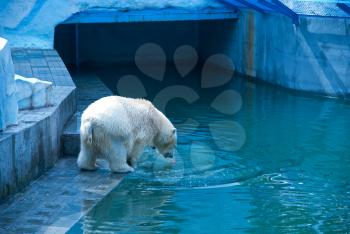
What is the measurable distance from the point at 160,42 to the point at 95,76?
4274 mm

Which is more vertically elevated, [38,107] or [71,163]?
[38,107]

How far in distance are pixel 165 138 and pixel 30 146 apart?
5.70ft

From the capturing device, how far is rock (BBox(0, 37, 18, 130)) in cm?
712

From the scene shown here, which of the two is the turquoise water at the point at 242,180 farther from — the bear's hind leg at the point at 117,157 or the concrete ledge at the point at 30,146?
the concrete ledge at the point at 30,146

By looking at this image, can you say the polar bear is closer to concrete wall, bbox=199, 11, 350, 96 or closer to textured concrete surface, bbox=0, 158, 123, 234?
textured concrete surface, bbox=0, 158, 123, 234

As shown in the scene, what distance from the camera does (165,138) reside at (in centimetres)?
866

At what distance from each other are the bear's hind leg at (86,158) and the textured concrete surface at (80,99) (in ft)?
2.44

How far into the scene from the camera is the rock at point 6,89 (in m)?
7.12

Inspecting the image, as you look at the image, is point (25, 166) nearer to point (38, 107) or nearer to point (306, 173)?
point (38, 107)

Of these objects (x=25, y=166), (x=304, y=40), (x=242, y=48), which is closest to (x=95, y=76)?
(x=242, y=48)

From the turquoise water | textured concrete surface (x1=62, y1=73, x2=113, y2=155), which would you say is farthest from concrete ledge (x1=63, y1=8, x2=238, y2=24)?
the turquoise water

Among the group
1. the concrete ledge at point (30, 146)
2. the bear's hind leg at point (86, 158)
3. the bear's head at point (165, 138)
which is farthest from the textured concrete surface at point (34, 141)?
the bear's head at point (165, 138)

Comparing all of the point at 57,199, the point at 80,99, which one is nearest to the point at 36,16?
the point at 80,99

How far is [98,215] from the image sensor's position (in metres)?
6.99
